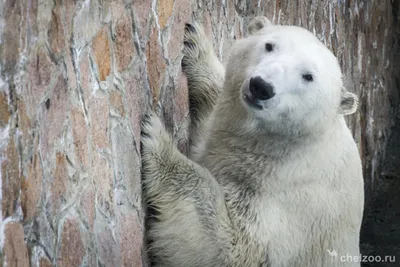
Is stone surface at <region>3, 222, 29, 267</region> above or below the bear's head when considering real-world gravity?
below

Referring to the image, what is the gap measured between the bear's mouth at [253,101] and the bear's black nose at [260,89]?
0.08 feet

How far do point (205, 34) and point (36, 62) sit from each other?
7.26 feet

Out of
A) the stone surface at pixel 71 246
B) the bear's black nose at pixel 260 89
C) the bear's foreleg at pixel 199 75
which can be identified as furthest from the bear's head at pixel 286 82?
the stone surface at pixel 71 246

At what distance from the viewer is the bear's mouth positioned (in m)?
3.77

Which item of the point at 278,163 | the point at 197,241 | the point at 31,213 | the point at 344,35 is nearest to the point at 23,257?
the point at 31,213

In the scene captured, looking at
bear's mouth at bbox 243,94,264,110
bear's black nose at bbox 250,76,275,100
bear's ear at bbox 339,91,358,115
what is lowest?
bear's ear at bbox 339,91,358,115

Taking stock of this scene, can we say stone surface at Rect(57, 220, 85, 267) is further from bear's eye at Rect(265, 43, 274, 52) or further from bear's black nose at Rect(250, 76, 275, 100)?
bear's eye at Rect(265, 43, 274, 52)

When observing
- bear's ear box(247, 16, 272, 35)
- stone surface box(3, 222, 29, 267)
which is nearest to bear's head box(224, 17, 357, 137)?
bear's ear box(247, 16, 272, 35)

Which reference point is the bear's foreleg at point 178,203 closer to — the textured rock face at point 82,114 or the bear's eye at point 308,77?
the textured rock face at point 82,114

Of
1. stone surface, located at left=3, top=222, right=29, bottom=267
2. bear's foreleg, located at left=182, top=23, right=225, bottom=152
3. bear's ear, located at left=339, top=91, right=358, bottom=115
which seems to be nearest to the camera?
stone surface, located at left=3, top=222, right=29, bottom=267

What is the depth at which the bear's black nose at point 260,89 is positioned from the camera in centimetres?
369

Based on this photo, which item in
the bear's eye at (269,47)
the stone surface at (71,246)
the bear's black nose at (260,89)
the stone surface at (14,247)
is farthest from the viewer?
the bear's eye at (269,47)

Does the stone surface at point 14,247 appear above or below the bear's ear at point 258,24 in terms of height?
below

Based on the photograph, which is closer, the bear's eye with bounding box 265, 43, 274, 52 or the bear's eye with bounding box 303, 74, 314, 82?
the bear's eye with bounding box 303, 74, 314, 82
